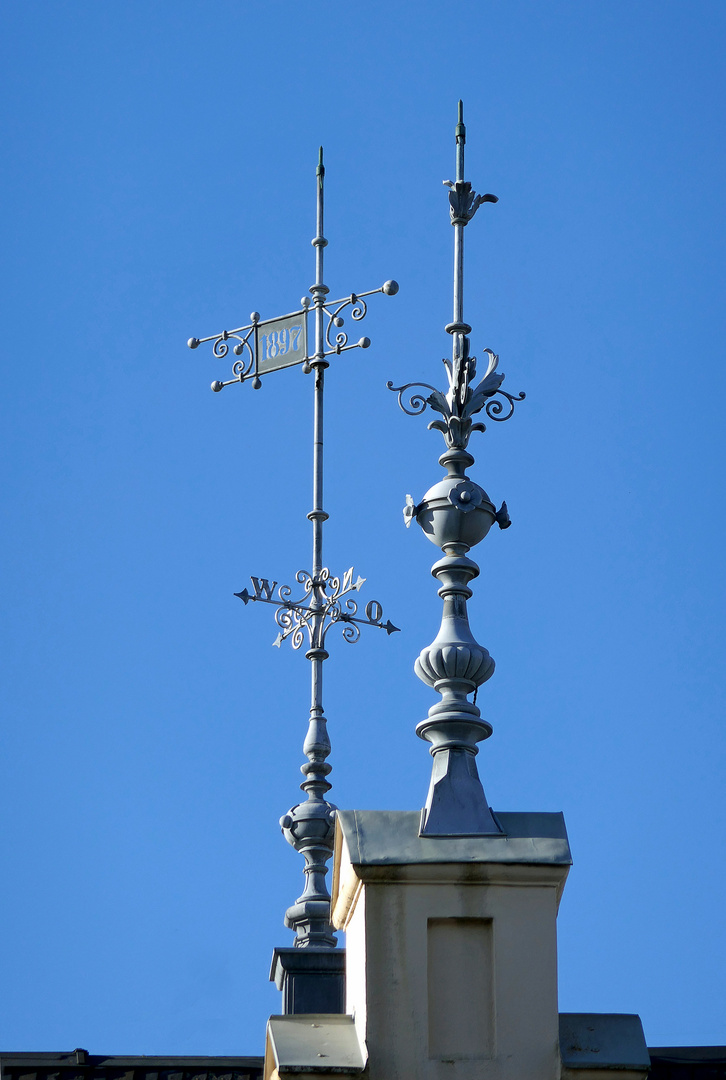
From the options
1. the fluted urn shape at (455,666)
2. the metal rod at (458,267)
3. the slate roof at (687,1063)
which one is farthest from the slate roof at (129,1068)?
the metal rod at (458,267)

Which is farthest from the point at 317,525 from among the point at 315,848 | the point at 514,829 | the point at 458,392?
the point at 514,829

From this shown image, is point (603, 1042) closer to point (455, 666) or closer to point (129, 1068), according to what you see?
point (455, 666)

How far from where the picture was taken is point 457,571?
1194 centimetres

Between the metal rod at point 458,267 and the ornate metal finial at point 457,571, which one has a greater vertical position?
the metal rod at point 458,267

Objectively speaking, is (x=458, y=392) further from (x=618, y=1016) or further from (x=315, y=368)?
(x=315, y=368)

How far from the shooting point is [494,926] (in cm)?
1062

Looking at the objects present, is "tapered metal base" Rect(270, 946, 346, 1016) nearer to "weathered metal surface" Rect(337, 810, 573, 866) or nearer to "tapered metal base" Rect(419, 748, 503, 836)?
"tapered metal base" Rect(419, 748, 503, 836)

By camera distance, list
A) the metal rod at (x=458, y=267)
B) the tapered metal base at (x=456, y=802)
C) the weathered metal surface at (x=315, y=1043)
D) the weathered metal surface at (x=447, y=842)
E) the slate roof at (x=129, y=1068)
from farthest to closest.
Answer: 1. the slate roof at (x=129, y=1068)
2. the metal rod at (x=458, y=267)
3. the tapered metal base at (x=456, y=802)
4. the weathered metal surface at (x=447, y=842)
5. the weathered metal surface at (x=315, y=1043)

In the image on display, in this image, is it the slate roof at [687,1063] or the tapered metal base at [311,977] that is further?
the tapered metal base at [311,977]

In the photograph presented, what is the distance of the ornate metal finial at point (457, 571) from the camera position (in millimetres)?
11148

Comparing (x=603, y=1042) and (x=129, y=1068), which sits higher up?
(x=129, y=1068)

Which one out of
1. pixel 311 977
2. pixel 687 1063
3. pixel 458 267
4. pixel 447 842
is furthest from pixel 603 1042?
pixel 458 267

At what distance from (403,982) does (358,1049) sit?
40 centimetres

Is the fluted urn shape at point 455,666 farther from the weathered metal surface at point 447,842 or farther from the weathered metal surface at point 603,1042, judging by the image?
the weathered metal surface at point 603,1042
